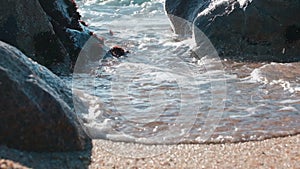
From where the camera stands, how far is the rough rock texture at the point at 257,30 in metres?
9.61

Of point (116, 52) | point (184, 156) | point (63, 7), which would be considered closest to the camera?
point (184, 156)

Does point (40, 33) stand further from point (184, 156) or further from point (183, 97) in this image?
point (184, 156)

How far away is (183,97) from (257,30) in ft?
12.5

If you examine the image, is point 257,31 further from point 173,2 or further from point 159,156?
point 159,156

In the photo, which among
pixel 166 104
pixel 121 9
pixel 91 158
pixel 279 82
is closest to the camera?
pixel 91 158

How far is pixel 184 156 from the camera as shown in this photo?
4.70 m

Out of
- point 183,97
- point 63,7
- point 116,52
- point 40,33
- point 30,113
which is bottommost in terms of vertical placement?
point 183,97

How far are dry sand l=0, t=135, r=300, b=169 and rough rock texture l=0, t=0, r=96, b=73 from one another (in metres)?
3.63

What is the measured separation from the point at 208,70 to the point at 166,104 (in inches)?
92.5

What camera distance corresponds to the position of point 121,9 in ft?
65.3

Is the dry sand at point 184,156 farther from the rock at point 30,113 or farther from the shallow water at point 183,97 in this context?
the shallow water at point 183,97

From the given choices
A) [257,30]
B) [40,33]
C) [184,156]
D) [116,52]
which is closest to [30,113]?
[184,156]

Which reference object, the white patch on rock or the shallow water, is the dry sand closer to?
the shallow water

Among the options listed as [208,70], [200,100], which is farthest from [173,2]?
[200,100]
